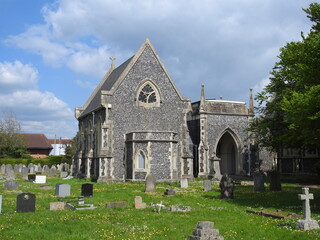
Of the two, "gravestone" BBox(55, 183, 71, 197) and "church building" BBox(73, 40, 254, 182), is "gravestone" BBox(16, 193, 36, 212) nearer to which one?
"gravestone" BBox(55, 183, 71, 197)

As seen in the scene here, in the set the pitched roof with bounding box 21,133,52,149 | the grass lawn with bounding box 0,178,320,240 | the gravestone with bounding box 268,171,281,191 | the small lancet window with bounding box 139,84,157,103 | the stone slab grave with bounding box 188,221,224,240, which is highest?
the small lancet window with bounding box 139,84,157,103

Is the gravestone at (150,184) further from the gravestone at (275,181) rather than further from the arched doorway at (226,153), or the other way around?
the arched doorway at (226,153)

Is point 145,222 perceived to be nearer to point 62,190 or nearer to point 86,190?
point 86,190

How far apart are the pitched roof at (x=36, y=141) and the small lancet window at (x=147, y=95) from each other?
5190 centimetres

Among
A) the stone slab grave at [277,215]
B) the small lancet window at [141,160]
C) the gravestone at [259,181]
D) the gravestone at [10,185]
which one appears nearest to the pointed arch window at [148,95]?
the small lancet window at [141,160]

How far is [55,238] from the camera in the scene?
9.09 meters

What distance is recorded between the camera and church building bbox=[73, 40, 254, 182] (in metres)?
28.4

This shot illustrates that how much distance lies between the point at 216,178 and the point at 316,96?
57.6ft

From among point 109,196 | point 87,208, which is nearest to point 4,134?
point 109,196

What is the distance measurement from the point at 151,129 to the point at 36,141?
5623 centimetres

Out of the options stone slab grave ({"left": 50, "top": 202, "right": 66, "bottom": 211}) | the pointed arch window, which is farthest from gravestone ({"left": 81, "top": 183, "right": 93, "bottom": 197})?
the pointed arch window

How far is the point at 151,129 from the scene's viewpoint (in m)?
31.5

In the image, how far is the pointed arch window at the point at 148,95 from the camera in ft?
103

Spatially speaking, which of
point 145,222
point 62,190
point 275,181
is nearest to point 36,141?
point 62,190
